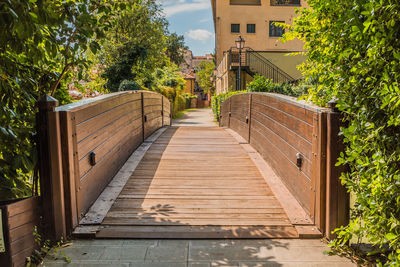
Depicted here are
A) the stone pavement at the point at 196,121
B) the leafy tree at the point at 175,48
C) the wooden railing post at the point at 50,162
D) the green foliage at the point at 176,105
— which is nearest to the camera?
the wooden railing post at the point at 50,162

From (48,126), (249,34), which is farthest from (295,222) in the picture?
(249,34)

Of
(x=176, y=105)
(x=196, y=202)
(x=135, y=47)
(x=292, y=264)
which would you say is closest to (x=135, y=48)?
(x=135, y=47)

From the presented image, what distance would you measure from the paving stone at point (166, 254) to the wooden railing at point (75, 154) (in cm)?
81

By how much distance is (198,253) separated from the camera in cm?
298

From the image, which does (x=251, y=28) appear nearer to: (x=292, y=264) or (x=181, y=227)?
(x=181, y=227)

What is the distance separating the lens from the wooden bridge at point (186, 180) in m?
3.12

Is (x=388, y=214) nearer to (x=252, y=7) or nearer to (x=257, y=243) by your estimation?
(x=257, y=243)

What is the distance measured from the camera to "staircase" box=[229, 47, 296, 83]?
22812mm

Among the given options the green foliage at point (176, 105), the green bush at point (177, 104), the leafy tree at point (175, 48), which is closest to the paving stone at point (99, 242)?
the green foliage at point (176, 105)

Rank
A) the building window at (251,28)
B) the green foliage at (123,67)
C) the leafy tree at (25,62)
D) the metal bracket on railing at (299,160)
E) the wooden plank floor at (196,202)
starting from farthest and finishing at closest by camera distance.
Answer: the building window at (251,28) < the green foliage at (123,67) < the metal bracket on railing at (299,160) < the wooden plank floor at (196,202) < the leafy tree at (25,62)

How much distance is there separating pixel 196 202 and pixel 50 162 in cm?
171

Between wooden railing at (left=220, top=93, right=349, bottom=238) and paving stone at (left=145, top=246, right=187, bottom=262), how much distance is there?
1247 millimetres

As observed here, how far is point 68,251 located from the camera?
3.03 metres

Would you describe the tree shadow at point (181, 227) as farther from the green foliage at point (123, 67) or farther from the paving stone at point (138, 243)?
the green foliage at point (123, 67)
